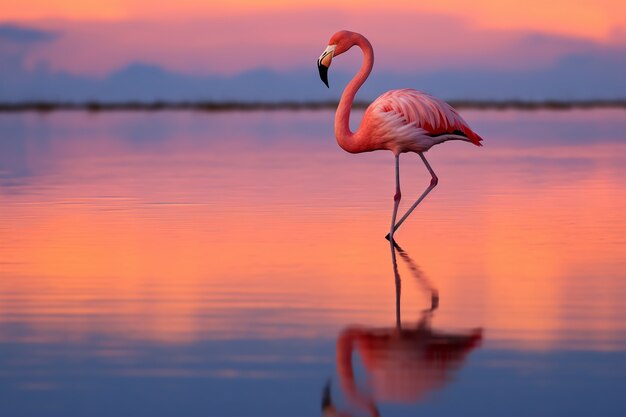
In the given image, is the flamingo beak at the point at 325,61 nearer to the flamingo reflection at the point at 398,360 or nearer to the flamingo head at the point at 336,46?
the flamingo head at the point at 336,46

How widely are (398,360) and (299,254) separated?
11.1ft

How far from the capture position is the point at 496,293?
23.9 feet

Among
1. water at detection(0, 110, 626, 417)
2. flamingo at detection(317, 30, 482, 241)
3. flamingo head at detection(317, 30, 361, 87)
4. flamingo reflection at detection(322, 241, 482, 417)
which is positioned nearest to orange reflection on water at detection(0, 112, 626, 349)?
water at detection(0, 110, 626, 417)

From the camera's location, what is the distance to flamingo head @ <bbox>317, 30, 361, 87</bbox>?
1090 cm

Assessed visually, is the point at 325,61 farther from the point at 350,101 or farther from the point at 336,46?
the point at 350,101

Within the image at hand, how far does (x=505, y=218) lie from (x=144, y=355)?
6.04m

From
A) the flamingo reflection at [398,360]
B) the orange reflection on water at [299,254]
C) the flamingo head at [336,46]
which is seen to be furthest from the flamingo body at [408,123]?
the flamingo reflection at [398,360]

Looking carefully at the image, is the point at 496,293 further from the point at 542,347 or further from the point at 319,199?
the point at 319,199

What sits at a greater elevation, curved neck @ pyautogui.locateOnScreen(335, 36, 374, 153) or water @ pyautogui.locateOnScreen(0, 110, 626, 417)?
curved neck @ pyautogui.locateOnScreen(335, 36, 374, 153)

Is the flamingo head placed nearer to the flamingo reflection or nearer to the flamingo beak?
the flamingo beak

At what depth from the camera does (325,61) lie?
35.8 feet

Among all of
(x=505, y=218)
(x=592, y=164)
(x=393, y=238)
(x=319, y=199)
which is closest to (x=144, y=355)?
(x=393, y=238)

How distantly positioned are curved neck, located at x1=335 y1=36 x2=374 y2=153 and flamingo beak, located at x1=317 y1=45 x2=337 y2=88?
0.26 metres

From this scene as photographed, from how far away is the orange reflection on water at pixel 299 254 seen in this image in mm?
6535
